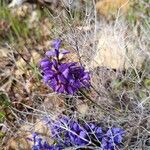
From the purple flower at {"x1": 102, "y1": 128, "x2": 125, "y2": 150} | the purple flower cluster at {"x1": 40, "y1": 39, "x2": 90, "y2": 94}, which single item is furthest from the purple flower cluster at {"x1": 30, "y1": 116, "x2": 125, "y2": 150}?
the purple flower cluster at {"x1": 40, "y1": 39, "x2": 90, "y2": 94}

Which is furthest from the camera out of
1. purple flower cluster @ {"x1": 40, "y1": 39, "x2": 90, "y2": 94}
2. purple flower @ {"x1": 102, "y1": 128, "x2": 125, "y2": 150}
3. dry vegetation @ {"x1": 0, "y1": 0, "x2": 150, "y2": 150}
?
dry vegetation @ {"x1": 0, "y1": 0, "x2": 150, "y2": 150}

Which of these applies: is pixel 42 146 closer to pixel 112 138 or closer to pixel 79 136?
pixel 79 136

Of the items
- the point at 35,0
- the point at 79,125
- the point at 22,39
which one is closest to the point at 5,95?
the point at 22,39

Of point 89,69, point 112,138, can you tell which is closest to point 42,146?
point 112,138

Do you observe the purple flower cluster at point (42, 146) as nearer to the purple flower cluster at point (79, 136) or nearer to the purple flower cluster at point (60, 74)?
the purple flower cluster at point (79, 136)

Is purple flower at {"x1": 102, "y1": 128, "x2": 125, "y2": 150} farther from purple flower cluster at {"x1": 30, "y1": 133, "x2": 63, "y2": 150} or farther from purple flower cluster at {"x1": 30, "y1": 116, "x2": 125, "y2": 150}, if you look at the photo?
purple flower cluster at {"x1": 30, "y1": 133, "x2": 63, "y2": 150}

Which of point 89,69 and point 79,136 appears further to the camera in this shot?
point 89,69
